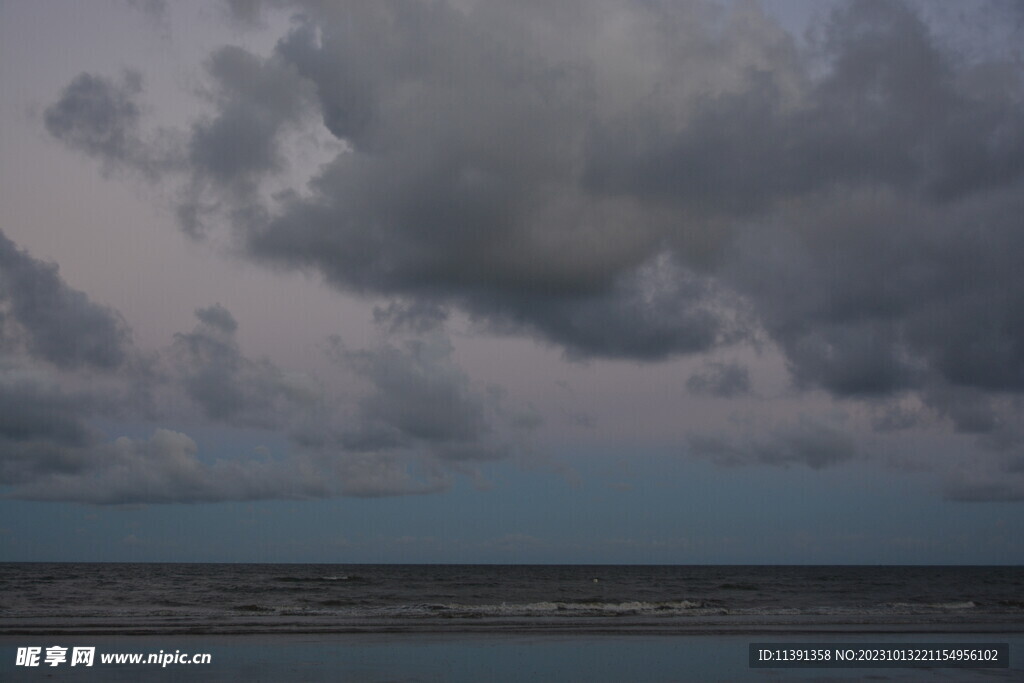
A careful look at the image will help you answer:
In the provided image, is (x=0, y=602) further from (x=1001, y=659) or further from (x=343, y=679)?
(x=1001, y=659)

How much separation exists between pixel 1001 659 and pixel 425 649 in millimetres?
16132

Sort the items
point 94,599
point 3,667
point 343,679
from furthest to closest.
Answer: point 94,599, point 3,667, point 343,679

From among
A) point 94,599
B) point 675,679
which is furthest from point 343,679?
point 94,599

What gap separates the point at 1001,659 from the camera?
22625 mm

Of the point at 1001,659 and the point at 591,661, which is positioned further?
the point at 1001,659

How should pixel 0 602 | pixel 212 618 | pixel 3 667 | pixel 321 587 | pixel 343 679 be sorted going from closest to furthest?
pixel 343 679, pixel 3 667, pixel 212 618, pixel 0 602, pixel 321 587

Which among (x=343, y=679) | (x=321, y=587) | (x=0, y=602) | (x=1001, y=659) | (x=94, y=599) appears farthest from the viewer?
(x=321, y=587)

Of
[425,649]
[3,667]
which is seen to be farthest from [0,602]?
[425,649]

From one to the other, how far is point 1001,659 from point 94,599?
2035 inches

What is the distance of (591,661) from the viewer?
2103 centimetres

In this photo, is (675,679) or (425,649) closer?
(675,679)

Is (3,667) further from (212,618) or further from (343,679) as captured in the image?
(212,618)

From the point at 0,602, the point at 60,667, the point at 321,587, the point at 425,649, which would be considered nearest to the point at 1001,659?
the point at 425,649

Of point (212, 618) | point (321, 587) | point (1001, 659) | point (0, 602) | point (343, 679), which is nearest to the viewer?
point (343, 679)
